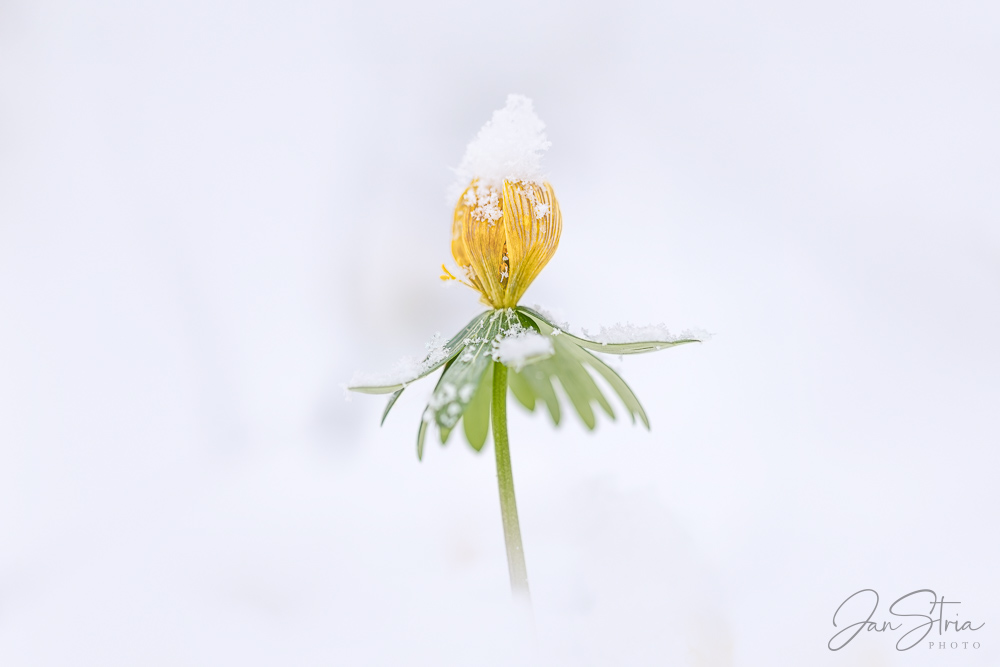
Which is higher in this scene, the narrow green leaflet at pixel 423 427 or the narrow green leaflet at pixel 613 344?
the narrow green leaflet at pixel 613 344

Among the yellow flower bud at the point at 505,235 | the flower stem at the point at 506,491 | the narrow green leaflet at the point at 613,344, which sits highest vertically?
the yellow flower bud at the point at 505,235

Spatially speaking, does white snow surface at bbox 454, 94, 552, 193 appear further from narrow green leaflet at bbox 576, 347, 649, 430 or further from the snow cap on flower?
narrow green leaflet at bbox 576, 347, 649, 430

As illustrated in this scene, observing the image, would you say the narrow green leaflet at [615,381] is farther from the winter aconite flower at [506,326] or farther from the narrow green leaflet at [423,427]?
the narrow green leaflet at [423,427]

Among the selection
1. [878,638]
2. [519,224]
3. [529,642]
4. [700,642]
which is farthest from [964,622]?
[519,224]

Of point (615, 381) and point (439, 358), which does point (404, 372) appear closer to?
A: point (439, 358)
